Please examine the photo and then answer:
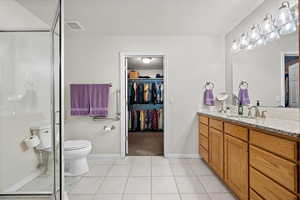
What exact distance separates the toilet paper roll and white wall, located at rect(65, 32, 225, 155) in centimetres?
99

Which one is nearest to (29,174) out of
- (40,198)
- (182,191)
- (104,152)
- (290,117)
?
(40,198)

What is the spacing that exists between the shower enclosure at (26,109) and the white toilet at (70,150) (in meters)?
0.03

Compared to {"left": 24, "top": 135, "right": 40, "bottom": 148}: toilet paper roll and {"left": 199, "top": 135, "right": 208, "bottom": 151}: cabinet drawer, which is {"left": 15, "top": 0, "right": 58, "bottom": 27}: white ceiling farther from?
{"left": 199, "top": 135, "right": 208, "bottom": 151}: cabinet drawer

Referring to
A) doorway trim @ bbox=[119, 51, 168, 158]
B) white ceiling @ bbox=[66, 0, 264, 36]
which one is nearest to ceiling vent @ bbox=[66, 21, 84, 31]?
white ceiling @ bbox=[66, 0, 264, 36]

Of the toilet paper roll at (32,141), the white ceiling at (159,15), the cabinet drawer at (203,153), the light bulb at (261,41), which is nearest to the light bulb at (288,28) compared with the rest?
the light bulb at (261,41)

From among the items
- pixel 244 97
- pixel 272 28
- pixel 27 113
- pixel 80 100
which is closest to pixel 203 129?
pixel 244 97

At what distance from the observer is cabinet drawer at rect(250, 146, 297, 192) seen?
1.04 metres

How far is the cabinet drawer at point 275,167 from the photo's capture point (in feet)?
3.40

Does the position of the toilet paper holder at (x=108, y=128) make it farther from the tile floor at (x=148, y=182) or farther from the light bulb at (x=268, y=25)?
the light bulb at (x=268, y=25)

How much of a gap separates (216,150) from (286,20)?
1.63 meters

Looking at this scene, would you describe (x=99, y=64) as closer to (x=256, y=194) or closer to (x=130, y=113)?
(x=130, y=113)

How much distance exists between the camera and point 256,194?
1.39 m

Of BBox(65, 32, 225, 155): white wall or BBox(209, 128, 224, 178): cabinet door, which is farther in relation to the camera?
BBox(65, 32, 225, 155): white wall

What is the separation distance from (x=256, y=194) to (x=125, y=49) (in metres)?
2.77
